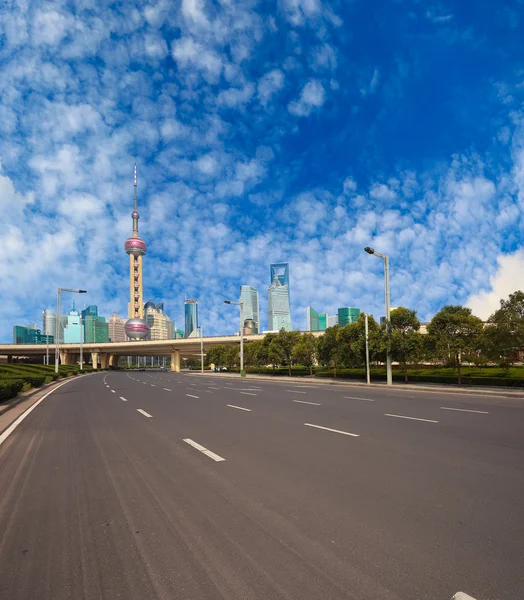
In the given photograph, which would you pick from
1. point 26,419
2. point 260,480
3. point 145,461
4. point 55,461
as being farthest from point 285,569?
point 26,419

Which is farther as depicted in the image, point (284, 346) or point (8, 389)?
point (284, 346)

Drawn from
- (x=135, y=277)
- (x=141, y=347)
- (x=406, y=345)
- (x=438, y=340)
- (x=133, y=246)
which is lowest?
(x=141, y=347)

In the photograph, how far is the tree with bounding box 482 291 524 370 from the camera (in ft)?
75.0

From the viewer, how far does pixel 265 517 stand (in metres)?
4.52

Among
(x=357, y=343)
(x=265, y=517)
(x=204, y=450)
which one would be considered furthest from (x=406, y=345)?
(x=265, y=517)

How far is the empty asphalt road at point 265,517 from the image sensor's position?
3213mm

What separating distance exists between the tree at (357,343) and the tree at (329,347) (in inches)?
61.1

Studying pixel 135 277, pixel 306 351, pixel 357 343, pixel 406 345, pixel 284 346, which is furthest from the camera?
pixel 135 277

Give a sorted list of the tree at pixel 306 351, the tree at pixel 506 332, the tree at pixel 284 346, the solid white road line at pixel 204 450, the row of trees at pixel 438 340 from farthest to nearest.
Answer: the tree at pixel 284 346, the tree at pixel 306 351, the row of trees at pixel 438 340, the tree at pixel 506 332, the solid white road line at pixel 204 450

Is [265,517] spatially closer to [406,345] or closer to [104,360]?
[406,345]

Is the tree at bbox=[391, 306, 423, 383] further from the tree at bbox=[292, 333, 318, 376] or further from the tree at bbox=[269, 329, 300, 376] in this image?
the tree at bbox=[269, 329, 300, 376]

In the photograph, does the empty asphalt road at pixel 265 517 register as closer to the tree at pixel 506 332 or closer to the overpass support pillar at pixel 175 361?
the tree at pixel 506 332

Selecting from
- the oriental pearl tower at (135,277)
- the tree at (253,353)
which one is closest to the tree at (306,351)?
the tree at (253,353)

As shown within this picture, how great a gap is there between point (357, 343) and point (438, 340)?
8.21 m
